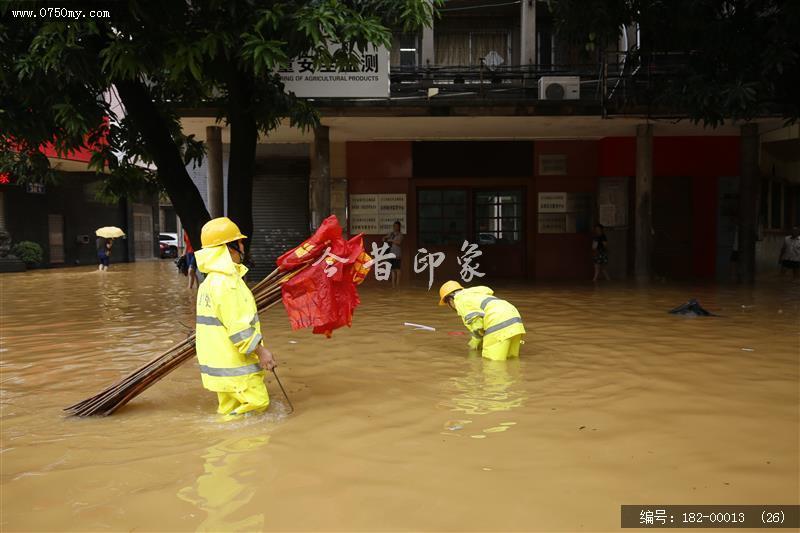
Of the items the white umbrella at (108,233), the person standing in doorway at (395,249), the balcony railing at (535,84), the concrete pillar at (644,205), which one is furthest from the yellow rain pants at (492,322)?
the white umbrella at (108,233)

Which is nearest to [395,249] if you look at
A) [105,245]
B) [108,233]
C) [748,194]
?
[748,194]

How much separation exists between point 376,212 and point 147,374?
40.2 feet

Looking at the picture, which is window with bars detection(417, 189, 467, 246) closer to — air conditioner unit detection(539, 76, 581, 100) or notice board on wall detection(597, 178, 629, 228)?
notice board on wall detection(597, 178, 629, 228)

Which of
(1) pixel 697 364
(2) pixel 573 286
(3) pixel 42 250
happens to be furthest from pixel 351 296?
(3) pixel 42 250

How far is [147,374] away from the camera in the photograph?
5.03 meters

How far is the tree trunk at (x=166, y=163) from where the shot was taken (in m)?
7.70

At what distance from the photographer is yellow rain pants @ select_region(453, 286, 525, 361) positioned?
6582 millimetres

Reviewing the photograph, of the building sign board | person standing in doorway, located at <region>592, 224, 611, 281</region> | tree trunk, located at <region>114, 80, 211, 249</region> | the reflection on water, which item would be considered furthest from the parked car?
the reflection on water

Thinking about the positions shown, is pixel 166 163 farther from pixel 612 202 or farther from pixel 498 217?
pixel 612 202

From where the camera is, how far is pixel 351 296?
16.7ft

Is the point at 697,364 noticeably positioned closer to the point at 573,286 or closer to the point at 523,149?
the point at 573,286

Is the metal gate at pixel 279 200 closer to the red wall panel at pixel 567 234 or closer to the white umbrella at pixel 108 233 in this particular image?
the red wall panel at pixel 567 234

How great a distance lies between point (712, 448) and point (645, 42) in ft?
28.7

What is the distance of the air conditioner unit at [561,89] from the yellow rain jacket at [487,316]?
8.33m
